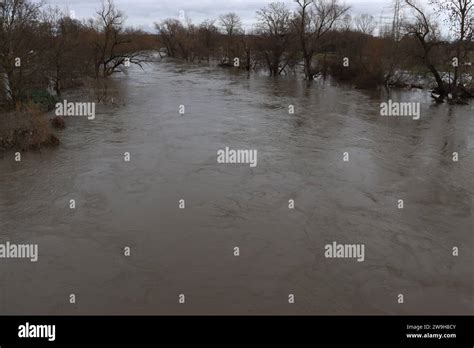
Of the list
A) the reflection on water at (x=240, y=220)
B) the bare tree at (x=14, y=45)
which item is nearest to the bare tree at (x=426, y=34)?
the reflection on water at (x=240, y=220)

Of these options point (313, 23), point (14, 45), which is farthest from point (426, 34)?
point (14, 45)

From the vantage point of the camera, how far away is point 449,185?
36.6 feet

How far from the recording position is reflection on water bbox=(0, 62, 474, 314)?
262 inches

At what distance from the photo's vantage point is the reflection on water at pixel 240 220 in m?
6.65

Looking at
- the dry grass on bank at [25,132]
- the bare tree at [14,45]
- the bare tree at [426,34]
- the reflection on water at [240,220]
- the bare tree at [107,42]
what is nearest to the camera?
the reflection on water at [240,220]

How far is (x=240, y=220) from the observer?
9.11 m

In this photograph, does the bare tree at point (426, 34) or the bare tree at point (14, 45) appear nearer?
the bare tree at point (14, 45)

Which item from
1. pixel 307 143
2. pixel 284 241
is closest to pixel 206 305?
pixel 284 241

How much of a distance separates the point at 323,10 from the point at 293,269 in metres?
33.9

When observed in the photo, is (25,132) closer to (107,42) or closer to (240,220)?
(240,220)

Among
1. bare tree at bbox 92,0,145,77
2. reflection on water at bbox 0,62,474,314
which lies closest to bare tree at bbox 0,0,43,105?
reflection on water at bbox 0,62,474,314

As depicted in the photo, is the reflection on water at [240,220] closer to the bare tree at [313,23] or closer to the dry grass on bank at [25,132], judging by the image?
the dry grass on bank at [25,132]

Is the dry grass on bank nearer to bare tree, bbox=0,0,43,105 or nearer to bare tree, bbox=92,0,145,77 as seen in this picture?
bare tree, bbox=0,0,43,105
